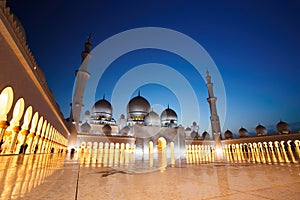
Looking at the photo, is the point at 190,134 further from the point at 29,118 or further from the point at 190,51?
the point at 29,118

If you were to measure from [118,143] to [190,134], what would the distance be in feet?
48.6

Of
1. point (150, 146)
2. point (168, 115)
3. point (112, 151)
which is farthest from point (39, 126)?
point (168, 115)

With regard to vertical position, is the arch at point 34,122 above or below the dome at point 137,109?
below

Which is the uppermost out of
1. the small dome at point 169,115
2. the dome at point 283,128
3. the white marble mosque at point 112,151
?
the small dome at point 169,115

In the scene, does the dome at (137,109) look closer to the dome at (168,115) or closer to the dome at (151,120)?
the dome at (151,120)

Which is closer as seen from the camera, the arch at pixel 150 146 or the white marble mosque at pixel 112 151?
the white marble mosque at pixel 112 151

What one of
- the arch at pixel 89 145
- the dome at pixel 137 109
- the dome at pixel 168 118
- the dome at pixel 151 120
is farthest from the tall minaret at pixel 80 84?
the dome at pixel 168 118

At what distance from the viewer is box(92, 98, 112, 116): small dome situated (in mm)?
21406

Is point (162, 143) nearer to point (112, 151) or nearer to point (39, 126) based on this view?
point (112, 151)

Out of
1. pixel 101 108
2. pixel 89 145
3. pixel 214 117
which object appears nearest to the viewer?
pixel 89 145

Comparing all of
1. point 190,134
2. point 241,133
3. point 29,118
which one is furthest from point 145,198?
point 190,134

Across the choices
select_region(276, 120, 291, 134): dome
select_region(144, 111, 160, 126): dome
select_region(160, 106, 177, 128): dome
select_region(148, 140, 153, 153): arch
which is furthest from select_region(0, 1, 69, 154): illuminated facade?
select_region(276, 120, 291, 134): dome

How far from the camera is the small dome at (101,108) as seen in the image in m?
21.4

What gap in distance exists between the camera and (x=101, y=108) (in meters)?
21.4
